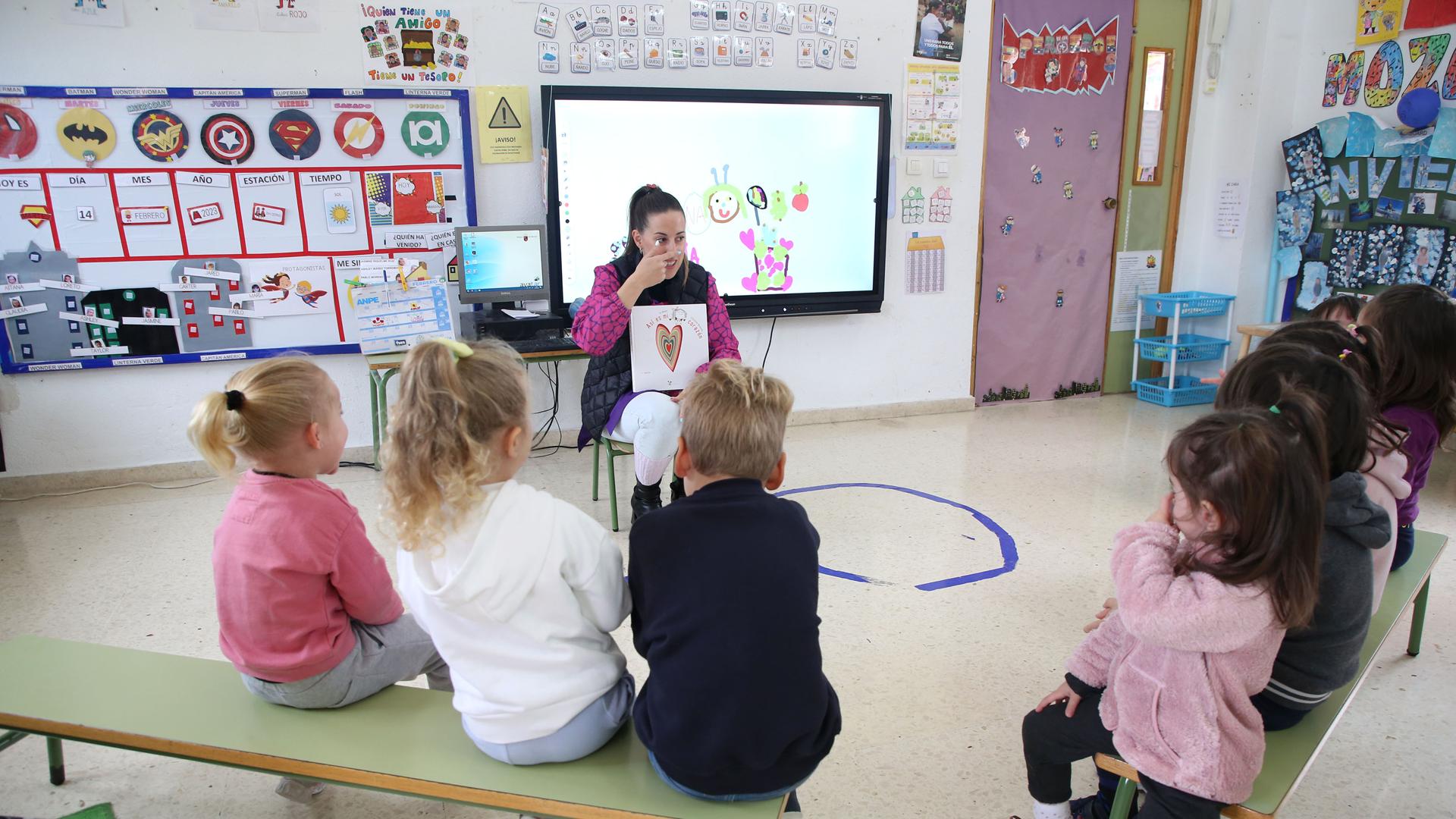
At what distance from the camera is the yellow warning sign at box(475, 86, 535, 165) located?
3.79 m

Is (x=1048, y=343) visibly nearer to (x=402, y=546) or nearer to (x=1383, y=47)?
(x=1383, y=47)

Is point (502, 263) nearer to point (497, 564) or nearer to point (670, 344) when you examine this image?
point (670, 344)

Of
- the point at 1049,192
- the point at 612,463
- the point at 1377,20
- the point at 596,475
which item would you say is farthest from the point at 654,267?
the point at 1377,20

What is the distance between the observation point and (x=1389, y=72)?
426 centimetres

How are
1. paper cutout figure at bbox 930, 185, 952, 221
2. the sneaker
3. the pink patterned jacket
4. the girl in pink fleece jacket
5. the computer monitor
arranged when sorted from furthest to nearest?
paper cutout figure at bbox 930, 185, 952, 221 < the computer monitor < the pink patterned jacket < the sneaker < the girl in pink fleece jacket

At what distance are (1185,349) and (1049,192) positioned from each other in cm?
125

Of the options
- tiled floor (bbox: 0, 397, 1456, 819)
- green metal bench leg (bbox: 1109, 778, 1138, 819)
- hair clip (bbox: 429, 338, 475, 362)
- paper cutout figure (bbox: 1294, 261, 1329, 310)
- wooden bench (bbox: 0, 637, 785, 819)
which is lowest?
tiled floor (bbox: 0, 397, 1456, 819)

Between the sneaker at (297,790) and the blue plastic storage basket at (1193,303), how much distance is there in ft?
15.7

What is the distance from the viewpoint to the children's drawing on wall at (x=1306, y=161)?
15.1 ft

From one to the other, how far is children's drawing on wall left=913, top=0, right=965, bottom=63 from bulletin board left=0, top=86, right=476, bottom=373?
2.29 m

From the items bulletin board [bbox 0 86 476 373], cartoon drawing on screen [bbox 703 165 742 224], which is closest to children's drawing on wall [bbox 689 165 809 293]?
cartoon drawing on screen [bbox 703 165 742 224]

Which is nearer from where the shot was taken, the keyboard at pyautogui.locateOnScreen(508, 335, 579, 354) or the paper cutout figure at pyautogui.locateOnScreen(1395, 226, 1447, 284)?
the keyboard at pyautogui.locateOnScreen(508, 335, 579, 354)

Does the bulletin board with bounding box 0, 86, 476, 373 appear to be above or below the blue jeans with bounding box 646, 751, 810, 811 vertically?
above

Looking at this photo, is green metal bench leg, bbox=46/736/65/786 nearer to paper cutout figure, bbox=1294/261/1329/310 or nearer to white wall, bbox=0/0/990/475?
white wall, bbox=0/0/990/475
